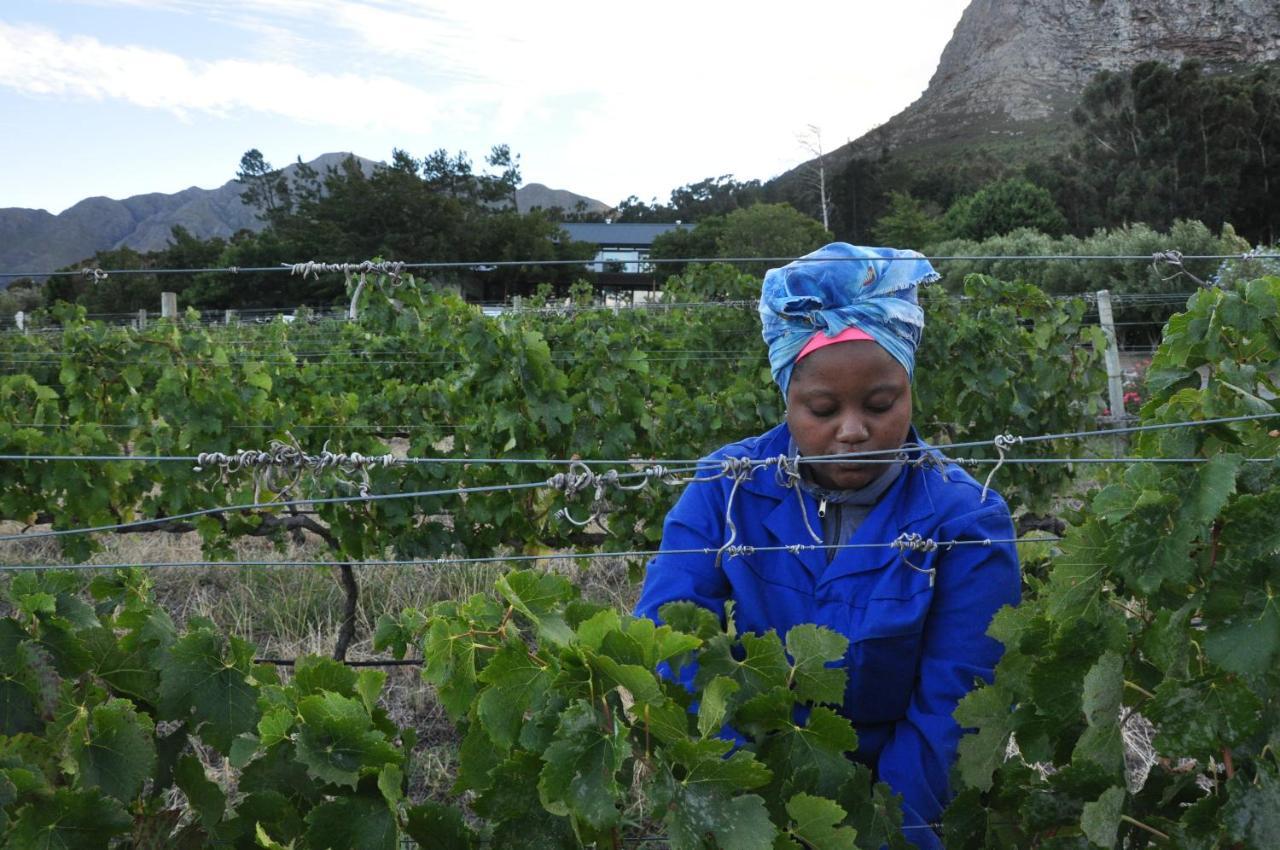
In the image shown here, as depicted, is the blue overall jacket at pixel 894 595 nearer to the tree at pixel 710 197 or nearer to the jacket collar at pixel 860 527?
the jacket collar at pixel 860 527

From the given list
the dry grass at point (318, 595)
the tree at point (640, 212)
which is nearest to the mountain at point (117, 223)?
the tree at point (640, 212)

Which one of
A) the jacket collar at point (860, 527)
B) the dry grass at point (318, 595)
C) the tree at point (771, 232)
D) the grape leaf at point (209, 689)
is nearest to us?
the grape leaf at point (209, 689)

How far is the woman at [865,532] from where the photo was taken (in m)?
1.64

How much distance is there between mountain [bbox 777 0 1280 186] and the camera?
3017 inches

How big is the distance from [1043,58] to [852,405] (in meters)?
106

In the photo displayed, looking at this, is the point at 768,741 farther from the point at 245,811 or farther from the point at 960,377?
the point at 960,377

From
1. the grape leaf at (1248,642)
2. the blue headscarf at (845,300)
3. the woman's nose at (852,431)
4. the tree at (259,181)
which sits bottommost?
the grape leaf at (1248,642)

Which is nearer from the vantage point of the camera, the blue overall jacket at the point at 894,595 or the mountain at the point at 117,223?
Result: the blue overall jacket at the point at 894,595

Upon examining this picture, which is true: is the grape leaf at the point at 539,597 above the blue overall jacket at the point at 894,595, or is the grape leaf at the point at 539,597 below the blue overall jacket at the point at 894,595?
above

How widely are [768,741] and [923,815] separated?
0.36 metres

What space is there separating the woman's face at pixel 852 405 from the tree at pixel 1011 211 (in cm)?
3508

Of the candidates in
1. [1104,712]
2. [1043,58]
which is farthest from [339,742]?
[1043,58]

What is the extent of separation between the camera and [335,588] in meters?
5.36

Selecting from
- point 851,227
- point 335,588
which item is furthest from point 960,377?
point 851,227
